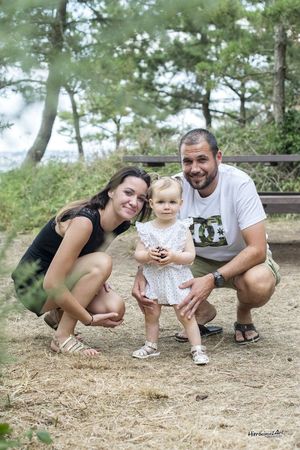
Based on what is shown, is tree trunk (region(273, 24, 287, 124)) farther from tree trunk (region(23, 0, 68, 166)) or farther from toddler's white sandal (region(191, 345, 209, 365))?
tree trunk (region(23, 0, 68, 166))

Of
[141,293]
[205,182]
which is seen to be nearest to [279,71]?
[205,182]

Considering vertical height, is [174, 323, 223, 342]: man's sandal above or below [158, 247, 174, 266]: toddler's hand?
below

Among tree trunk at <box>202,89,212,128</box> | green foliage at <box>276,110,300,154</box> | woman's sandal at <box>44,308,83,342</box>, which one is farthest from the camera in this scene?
tree trunk at <box>202,89,212,128</box>

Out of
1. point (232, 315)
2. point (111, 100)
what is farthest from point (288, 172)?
point (111, 100)

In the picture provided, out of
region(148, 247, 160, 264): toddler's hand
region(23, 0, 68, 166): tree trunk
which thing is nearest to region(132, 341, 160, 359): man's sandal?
region(148, 247, 160, 264): toddler's hand

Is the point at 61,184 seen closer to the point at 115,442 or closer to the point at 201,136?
the point at 201,136

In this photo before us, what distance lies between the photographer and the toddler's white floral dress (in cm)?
325

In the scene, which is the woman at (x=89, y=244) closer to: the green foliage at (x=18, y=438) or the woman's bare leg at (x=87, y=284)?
the woman's bare leg at (x=87, y=284)

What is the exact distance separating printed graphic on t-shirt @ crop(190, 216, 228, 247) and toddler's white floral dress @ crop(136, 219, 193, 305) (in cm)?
17

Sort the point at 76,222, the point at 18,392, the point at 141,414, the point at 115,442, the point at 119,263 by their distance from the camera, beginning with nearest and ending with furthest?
the point at 115,442 → the point at 141,414 → the point at 18,392 → the point at 76,222 → the point at 119,263

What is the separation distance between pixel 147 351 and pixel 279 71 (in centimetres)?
1028

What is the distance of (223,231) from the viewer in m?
3.48

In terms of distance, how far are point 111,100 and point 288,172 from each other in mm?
10275

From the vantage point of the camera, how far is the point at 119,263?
22.1 feet
